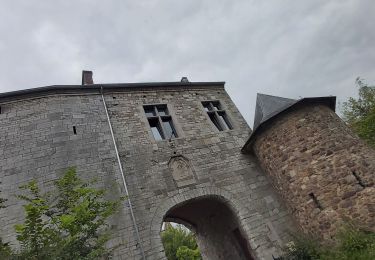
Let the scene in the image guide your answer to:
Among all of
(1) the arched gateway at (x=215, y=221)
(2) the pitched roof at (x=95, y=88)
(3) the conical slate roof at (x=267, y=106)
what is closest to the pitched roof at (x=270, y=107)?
(3) the conical slate roof at (x=267, y=106)

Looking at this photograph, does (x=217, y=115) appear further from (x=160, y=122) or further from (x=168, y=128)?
(x=160, y=122)

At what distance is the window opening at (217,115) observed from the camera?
10539mm

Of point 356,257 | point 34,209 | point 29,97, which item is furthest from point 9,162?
point 356,257

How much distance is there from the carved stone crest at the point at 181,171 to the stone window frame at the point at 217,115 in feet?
7.64

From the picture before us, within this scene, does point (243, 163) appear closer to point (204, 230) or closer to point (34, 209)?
point (204, 230)

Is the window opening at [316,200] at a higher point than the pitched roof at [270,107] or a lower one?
lower

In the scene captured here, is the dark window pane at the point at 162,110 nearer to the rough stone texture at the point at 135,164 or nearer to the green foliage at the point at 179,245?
the rough stone texture at the point at 135,164

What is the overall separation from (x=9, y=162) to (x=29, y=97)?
2.51 m

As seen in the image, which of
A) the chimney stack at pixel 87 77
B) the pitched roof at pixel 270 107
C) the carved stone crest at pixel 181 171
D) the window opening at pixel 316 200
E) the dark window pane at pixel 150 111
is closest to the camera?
the window opening at pixel 316 200

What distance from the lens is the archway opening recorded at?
9.58 metres

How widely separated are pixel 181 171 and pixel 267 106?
3.90 metres

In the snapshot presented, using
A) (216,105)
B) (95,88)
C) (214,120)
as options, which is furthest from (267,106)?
(95,88)

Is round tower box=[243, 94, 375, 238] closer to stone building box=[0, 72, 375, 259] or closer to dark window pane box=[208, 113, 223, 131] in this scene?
stone building box=[0, 72, 375, 259]

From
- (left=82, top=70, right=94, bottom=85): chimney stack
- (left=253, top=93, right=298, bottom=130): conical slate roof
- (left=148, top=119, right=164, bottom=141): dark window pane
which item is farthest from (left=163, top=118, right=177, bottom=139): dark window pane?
(left=82, top=70, right=94, bottom=85): chimney stack
